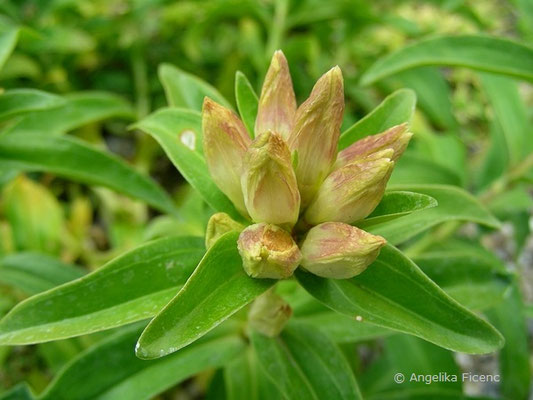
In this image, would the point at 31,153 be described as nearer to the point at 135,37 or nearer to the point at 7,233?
the point at 7,233

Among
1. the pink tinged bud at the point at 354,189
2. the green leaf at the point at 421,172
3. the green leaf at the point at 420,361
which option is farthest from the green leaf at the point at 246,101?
the green leaf at the point at 420,361

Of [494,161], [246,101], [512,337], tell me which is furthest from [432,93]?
[246,101]

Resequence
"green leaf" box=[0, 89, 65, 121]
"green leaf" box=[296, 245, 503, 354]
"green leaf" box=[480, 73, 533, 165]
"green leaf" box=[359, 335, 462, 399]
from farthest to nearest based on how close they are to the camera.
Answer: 1. "green leaf" box=[480, 73, 533, 165]
2. "green leaf" box=[359, 335, 462, 399]
3. "green leaf" box=[0, 89, 65, 121]
4. "green leaf" box=[296, 245, 503, 354]

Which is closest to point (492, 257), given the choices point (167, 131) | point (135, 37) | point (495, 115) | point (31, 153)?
point (495, 115)

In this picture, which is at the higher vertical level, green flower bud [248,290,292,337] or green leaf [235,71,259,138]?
green leaf [235,71,259,138]

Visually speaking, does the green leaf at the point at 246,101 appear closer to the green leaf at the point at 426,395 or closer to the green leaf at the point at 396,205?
the green leaf at the point at 396,205

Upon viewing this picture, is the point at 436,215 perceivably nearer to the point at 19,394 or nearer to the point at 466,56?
the point at 466,56

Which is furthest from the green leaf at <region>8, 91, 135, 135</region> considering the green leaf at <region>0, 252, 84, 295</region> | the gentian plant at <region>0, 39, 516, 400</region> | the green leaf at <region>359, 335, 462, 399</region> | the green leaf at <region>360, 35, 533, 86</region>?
the green leaf at <region>359, 335, 462, 399</region>

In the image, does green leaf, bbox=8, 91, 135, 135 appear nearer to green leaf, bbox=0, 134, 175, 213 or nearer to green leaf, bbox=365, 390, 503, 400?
green leaf, bbox=0, 134, 175, 213
